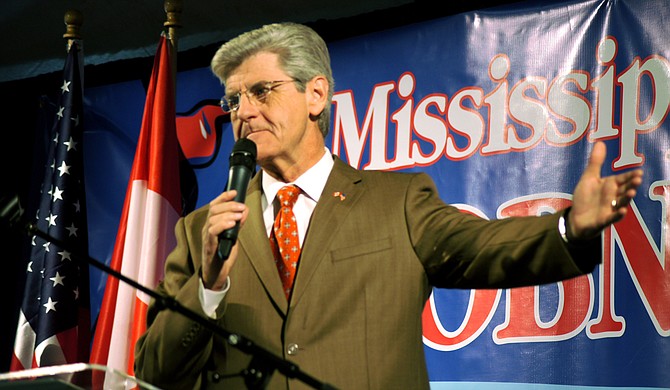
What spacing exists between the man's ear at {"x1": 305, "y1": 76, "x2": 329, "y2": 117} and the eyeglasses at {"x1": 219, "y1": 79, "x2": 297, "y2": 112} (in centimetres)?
10

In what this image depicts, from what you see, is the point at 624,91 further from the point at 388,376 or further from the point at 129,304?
the point at 129,304

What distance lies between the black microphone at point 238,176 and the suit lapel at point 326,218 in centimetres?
25

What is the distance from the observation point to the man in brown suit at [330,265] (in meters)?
1.88

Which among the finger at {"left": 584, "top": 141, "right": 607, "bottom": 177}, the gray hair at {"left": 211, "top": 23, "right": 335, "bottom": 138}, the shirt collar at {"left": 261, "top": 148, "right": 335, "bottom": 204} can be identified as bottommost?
the finger at {"left": 584, "top": 141, "right": 607, "bottom": 177}

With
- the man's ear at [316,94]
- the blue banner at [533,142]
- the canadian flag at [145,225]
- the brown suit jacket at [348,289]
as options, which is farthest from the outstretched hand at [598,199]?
the canadian flag at [145,225]

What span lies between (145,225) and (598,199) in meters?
2.60

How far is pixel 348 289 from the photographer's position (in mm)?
2033

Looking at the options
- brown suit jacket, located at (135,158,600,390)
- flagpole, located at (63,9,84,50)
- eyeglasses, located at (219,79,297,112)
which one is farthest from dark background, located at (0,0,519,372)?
brown suit jacket, located at (135,158,600,390)

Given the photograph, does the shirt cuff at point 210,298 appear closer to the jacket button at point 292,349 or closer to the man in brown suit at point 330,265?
the man in brown suit at point 330,265

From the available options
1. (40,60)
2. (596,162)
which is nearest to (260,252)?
(596,162)

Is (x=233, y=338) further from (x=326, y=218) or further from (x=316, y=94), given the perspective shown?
(x=316, y=94)

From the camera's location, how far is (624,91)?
131 inches

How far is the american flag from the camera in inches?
162

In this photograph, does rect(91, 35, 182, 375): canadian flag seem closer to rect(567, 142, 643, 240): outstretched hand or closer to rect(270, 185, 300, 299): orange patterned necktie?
rect(270, 185, 300, 299): orange patterned necktie
